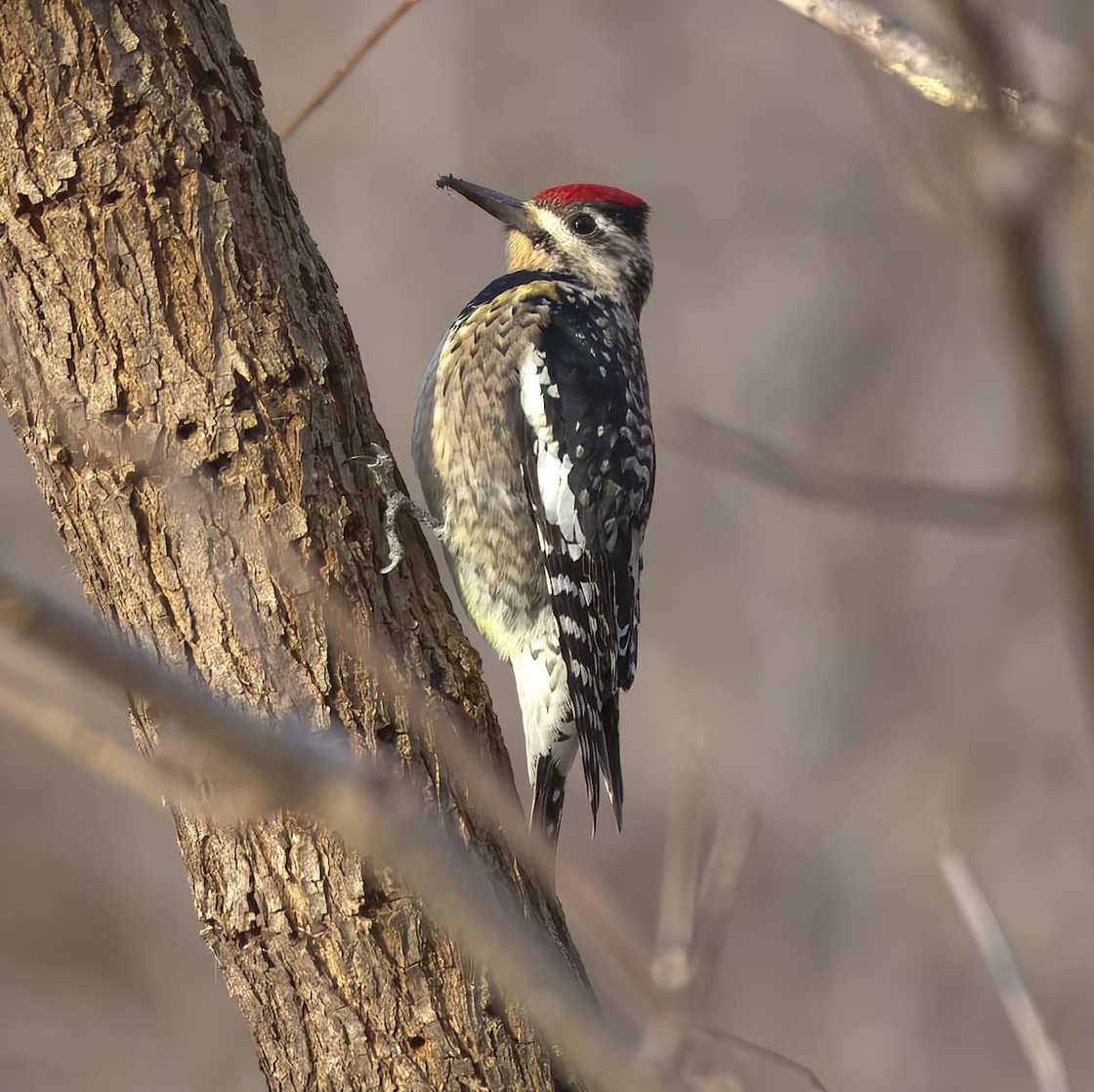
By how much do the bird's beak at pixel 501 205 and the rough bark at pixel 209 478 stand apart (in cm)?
179

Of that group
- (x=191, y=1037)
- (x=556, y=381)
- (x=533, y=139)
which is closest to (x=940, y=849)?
(x=556, y=381)

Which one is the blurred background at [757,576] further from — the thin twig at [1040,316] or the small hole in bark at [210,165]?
the thin twig at [1040,316]

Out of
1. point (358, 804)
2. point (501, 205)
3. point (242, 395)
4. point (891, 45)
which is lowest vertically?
point (501, 205)

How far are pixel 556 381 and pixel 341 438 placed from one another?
1201 millimetres

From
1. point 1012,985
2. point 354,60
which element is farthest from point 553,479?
point 1012,985

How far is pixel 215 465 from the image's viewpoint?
2.68 metres

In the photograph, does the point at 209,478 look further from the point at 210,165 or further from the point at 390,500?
the point at 210,165

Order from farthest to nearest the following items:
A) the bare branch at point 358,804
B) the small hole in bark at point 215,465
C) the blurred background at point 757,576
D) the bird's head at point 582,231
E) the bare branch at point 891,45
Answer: the blurred background at point 757,576 → the bird's head at point 582,231 → the small hole in bark at point 215,465 → the bare branch at point 891,45 → the bare branch at point 358,804

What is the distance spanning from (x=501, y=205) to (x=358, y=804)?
3.85m

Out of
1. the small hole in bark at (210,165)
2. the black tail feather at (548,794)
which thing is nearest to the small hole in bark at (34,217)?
the small hole in bark at (210,165)

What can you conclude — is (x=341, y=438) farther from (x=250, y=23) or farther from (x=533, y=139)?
(x=250, y=23)

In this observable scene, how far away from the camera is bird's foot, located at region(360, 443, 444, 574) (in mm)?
2900

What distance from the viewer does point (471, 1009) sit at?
2531 millimetres

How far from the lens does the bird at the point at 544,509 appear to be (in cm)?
394
